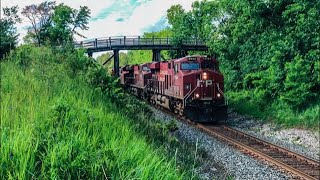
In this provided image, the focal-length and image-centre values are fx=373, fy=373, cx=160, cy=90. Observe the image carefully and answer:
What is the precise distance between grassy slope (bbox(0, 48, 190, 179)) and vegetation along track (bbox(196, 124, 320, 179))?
638 centimetres

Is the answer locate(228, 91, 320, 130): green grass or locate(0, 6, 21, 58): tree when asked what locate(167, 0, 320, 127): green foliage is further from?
locate(0, 6, 21, 58): tree

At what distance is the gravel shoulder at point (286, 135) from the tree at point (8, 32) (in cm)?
1092

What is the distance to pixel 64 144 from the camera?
13.4 ft

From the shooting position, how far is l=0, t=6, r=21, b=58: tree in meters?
14.0

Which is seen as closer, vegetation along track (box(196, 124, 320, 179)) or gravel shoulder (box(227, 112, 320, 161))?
vegetation along track (box(196, 124, 320, 179))

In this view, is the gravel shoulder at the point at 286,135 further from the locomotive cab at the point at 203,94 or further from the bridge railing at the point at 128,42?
the bridge railing at the point at 128,42

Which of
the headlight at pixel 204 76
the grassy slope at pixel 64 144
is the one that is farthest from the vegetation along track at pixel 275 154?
the grassy slope at pixel 64 144

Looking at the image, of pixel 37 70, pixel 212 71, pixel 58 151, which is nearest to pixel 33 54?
pixel 37 70

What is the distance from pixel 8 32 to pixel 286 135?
1243 centimetres

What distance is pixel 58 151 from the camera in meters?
3.89

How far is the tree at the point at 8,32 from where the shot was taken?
46.0ft

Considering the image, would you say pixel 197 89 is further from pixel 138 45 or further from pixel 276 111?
pixel 138 45

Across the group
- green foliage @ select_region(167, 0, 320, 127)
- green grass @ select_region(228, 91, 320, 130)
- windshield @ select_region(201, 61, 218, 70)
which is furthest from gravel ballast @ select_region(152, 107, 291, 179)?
windshield @ select_region(201, 61, 218, 70)

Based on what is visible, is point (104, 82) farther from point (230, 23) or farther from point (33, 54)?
point (230, 23)
